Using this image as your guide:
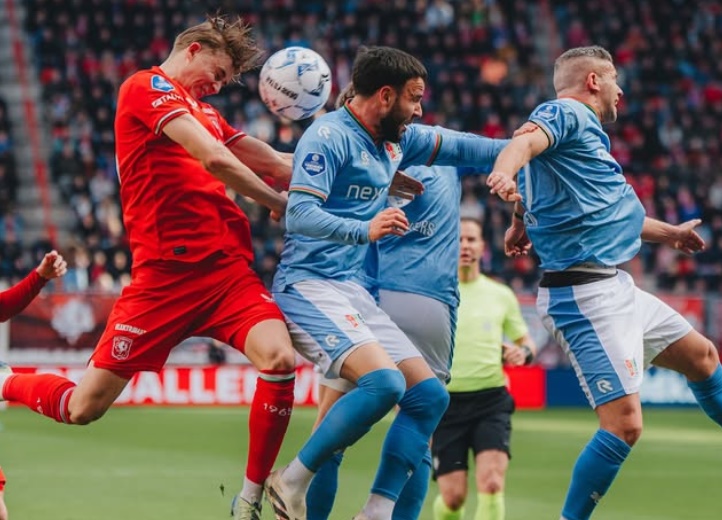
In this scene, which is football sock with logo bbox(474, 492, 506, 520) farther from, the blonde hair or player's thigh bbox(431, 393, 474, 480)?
the blonde hair

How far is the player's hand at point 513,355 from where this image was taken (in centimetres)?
913

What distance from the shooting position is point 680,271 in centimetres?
2267

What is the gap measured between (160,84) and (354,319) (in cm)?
154

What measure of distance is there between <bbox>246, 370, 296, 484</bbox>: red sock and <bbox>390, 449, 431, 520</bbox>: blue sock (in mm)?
817

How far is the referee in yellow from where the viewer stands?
833 cm

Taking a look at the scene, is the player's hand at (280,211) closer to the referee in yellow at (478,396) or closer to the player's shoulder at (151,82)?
the player's shoulder at (151,82)

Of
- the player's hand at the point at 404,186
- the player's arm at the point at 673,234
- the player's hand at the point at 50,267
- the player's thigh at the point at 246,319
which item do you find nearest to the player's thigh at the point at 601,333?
the player's arm at the point at 673,234

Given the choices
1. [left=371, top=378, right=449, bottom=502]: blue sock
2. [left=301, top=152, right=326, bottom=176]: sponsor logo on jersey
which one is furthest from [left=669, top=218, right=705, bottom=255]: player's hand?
[left=301, top=152, right=326, bottom=176]: sponsor logo on jersey

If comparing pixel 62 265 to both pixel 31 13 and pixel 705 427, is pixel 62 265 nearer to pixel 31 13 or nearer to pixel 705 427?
pixel 705 427

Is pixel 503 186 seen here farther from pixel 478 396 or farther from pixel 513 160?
pixel 478 396

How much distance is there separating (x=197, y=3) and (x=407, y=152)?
21.4 metres

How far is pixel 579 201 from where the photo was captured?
22.5 ft

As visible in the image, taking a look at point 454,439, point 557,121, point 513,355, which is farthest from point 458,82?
point 557,121

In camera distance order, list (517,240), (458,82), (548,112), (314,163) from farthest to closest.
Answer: (458,82), (517,240), (548,112), (314,163)
